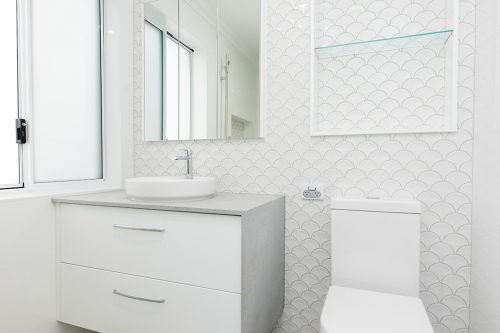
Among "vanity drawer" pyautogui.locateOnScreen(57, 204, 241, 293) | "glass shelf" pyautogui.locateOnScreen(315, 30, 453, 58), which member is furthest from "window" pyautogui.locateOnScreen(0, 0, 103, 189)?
"glass shelf" pyautogui.locateOnScreen(315, 30, 453, 58)

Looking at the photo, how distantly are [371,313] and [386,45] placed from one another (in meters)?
1.13

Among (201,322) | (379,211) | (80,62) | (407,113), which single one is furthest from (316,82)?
(80,62)

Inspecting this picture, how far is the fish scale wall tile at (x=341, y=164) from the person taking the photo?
1262 mm

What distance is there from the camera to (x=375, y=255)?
1239mm

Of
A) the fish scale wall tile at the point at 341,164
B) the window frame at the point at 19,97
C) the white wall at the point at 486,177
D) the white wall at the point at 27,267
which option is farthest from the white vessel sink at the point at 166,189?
the white wall at the point at 486,177

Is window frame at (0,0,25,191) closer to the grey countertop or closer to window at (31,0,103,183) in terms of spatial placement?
window at (31,0,103,183)

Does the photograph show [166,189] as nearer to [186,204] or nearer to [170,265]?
[186,204]

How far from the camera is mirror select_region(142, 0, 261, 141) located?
5.16 ft

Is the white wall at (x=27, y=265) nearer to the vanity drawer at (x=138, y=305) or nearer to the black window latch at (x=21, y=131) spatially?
the vanity drawer at (x=138, y=305)

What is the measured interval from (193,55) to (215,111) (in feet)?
1.15

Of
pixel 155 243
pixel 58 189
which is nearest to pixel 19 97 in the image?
pixel 58 189

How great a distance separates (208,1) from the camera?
5.43 ft

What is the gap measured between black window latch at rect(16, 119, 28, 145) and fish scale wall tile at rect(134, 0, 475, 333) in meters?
0.83

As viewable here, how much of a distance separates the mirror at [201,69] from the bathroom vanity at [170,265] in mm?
525
